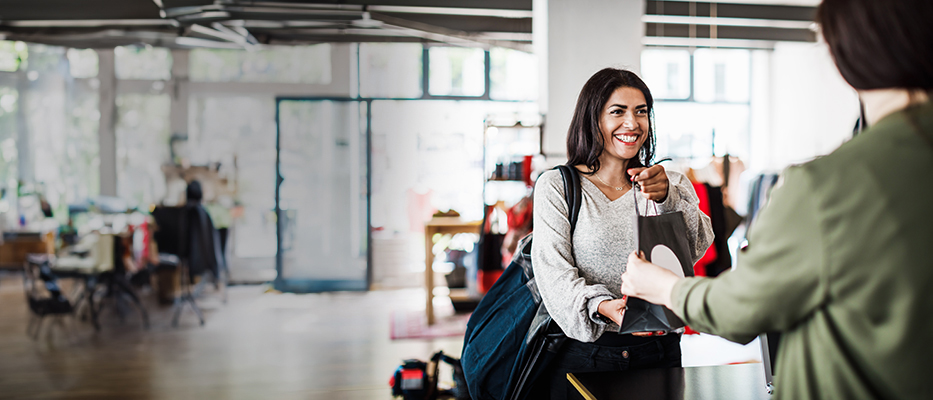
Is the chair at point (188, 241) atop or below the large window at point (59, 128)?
below

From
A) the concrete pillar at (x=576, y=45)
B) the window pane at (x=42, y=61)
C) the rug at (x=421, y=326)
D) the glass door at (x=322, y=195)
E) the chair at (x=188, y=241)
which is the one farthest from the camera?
the window pane at (x=42, y=61)

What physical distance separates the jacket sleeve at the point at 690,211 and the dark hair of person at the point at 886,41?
2.61 ft

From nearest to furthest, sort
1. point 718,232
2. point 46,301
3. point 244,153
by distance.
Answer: point 718,232 < point 46,301 < point 244,153

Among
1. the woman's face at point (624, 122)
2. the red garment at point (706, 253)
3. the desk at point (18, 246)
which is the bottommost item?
the desk at point (18, 246)

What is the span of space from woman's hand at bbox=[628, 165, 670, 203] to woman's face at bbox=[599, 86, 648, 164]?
0.37ft

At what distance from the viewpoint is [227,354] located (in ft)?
14.1

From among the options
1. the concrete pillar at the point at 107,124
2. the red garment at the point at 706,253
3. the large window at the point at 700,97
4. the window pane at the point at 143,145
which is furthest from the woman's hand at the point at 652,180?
the concrete pillar at the point at 107,124

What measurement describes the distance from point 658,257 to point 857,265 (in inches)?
20.6

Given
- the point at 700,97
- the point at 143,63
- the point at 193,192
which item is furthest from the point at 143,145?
the point at 700,97

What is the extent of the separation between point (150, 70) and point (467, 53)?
13.7 feet

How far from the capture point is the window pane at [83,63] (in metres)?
7.24

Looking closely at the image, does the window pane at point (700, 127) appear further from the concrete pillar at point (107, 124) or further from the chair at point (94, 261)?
the concrete pillar at point (107, 124)

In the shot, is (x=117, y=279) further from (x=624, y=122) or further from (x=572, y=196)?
(x=624, y=122)

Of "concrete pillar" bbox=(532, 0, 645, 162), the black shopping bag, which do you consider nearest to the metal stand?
"concrete pillar" bbox=(532, 0, 645, 162)
